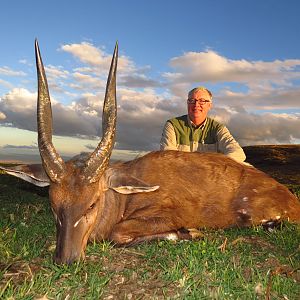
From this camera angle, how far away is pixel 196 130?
10.3 meters

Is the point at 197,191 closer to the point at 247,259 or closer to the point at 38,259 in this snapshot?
the point at 247,259

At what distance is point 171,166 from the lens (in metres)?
7.68

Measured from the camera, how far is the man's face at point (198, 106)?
1014 centimetres

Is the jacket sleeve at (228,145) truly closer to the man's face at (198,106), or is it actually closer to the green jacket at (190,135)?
the green jacket at (190,135)

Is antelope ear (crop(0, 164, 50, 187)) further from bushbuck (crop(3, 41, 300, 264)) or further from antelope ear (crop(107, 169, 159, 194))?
antelope ear (crop(107, 169, 159, 194))

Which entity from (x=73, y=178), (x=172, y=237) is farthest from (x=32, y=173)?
(x=172, y=237)

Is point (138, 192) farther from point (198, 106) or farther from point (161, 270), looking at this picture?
point (198, 106)

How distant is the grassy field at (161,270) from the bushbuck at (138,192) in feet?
1.19

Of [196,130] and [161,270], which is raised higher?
[196,130]

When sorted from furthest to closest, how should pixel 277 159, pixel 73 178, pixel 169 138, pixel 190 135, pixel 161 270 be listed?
pixel 277 159
pixel 190 135
pixel 169 138
pixel 73 178
pixel 161 270

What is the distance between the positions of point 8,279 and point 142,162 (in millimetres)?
3297

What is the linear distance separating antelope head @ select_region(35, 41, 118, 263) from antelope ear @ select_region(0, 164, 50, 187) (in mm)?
543

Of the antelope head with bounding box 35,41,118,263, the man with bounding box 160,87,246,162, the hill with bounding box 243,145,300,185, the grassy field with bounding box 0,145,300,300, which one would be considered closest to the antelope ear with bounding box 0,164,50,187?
the antelope head with bounding box 35,41,118,263

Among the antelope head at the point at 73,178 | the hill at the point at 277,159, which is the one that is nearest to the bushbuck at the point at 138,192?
the antelope head at the point at 73,178
